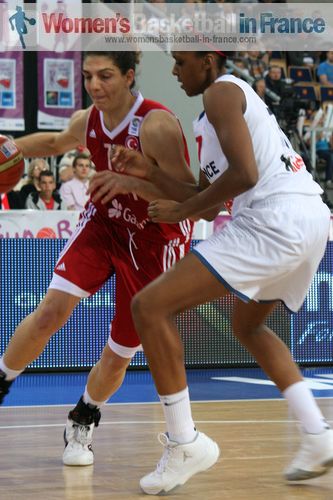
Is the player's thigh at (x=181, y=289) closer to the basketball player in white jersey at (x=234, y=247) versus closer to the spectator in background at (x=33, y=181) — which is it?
the basketball player in white jersey at (x=234, y=247)

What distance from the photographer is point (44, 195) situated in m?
11.0

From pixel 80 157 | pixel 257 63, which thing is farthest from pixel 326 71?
pixel 80 157

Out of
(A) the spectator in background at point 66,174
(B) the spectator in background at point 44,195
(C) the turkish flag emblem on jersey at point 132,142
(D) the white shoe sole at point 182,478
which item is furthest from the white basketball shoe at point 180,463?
(A) the spectator in background at point 66,174

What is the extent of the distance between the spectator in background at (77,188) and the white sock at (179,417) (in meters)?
7.56

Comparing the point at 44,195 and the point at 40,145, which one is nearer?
the point at 40,145

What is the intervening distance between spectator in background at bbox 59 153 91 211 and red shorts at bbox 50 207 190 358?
21.8 ft

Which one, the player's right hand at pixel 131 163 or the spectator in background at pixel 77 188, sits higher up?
the player's right hand at pixel 131 163

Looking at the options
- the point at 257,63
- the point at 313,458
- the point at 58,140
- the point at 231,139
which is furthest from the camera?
the point at 257,63

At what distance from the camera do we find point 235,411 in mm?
Result: 5875

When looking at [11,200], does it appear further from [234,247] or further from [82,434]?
[234,247]

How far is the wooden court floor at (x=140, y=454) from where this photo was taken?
372 centimetres

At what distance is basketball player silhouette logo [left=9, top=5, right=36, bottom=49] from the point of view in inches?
499

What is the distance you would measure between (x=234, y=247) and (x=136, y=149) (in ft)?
3.10

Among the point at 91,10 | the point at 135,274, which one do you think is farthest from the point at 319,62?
the point at 135,274
